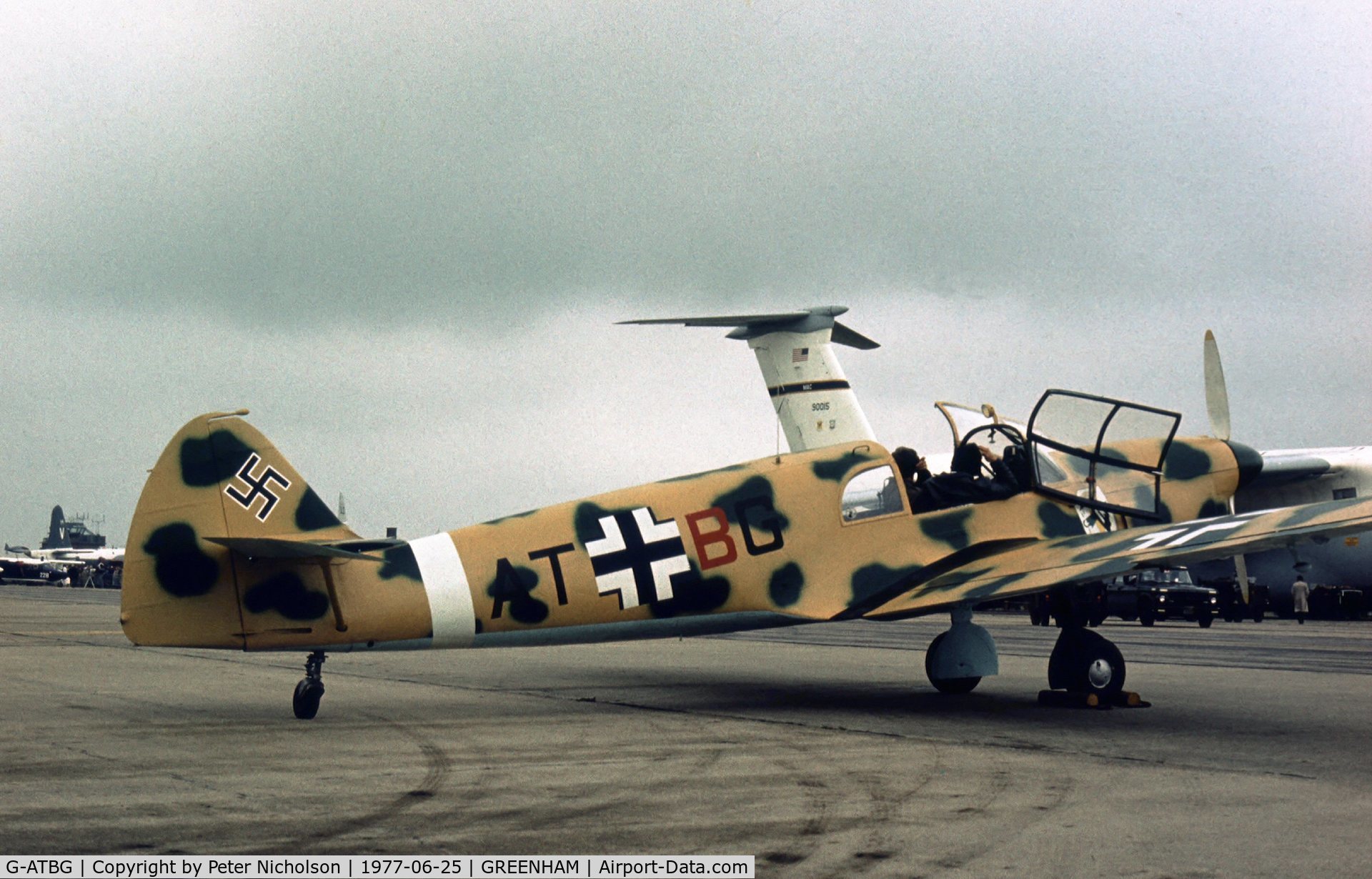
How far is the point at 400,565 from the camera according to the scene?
36.4 ft

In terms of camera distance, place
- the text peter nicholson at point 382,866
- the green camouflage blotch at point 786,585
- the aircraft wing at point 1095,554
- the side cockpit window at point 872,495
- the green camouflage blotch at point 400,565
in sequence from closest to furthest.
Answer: the text peter nicholson at point 382,866
the aircraft wing at point 1095,554
the green camouflage blotch at point 400,565
the green camouflage blotch at point 786,585
the side cockpit window at point 872,495

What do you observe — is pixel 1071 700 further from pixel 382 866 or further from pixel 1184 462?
pixel 382 866

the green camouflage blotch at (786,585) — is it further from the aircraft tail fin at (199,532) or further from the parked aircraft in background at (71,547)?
the parked aircraft in background at (71,547)

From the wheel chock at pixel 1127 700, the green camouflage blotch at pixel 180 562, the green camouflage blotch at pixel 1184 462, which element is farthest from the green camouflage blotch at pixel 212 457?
the green camouflage blotch at pixel 1184 462

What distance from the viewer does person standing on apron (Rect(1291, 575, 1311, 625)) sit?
3378cm

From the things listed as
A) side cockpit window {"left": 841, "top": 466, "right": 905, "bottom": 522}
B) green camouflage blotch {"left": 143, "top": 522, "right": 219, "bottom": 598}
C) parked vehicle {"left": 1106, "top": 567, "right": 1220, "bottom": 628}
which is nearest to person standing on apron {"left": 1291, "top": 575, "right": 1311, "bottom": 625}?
parked vehicle {"left": 1106, "top": 567, "right": 1220, "bottom": 628}

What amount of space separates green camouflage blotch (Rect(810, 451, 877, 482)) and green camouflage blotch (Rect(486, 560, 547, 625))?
316 cm

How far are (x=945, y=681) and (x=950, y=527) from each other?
1.81 m

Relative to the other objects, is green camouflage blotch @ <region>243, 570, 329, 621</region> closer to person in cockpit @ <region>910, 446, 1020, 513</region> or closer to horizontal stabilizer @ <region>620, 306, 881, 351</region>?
person in cockpit @ <region>910, 446, 1020, 513</region>

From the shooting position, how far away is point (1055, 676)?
498 inches

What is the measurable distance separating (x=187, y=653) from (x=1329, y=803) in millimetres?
19081

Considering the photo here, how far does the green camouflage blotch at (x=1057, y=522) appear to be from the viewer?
12.9 meters

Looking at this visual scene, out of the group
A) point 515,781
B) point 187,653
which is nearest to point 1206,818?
point 515,781

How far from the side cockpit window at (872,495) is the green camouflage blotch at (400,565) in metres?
4.23
